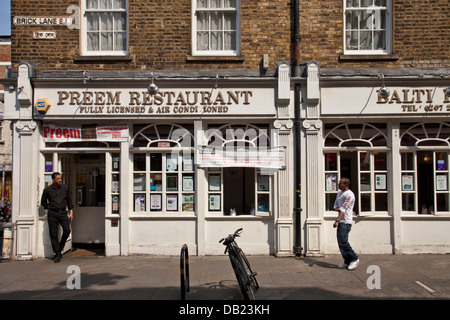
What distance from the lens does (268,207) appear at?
9477 millimetres

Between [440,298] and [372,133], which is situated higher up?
[372,133]

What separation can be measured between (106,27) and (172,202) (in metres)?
4.22

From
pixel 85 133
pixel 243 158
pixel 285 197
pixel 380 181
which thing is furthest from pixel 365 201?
pixel 85 133

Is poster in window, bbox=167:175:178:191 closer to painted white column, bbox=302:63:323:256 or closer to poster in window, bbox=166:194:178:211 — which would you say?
poster in window, bbox=166:194:178:211

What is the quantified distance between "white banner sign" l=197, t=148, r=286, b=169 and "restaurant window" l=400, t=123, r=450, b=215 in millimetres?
2792

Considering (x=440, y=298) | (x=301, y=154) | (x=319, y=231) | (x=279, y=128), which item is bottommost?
(x=440, y=298)

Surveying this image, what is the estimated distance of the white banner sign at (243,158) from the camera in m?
9.27

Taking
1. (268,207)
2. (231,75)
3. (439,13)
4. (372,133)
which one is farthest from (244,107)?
(439,13)

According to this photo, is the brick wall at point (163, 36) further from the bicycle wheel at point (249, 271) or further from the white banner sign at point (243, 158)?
the bicycle wheel at point (249, 271)

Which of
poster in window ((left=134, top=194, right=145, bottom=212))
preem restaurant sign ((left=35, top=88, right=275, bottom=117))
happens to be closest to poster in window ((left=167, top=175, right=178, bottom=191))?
poster in window ((left=134, top=194, right=145, bottom=212))

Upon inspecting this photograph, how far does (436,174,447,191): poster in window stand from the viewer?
951cm

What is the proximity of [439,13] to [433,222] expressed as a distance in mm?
4569

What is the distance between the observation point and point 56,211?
911cm

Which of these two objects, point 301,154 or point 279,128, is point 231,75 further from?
point 301,154
